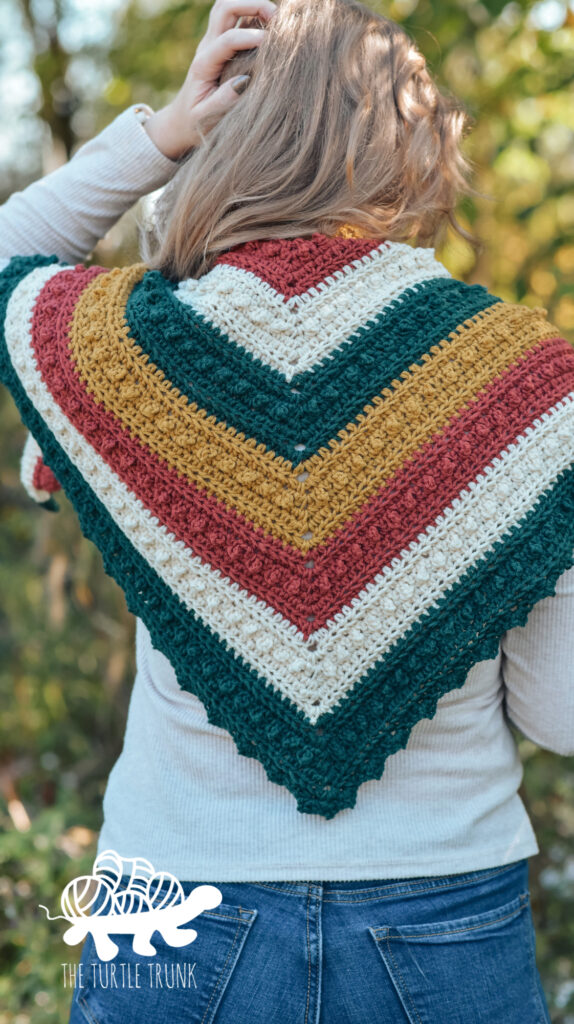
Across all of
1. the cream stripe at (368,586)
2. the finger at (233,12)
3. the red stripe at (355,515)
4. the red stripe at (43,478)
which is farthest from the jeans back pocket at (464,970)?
the finger at (233,12)

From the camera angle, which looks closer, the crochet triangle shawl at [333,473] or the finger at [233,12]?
the crochet triangle shawl at [333,473]

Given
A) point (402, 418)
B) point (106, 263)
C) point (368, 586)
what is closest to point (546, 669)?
point (368, 586)

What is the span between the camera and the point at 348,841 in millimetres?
1142

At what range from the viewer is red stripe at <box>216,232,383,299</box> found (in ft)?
3.68

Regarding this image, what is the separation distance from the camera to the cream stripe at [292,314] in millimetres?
1114

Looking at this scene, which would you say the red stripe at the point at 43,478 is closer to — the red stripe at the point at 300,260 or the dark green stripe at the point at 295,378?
the dark green stripe at the point at 295,378

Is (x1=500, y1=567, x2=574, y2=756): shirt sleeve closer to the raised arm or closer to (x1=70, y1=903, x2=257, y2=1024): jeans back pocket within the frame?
(x1=70, y1=903, x2=257, y2=1024): jeans back pocket

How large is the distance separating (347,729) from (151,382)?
0.55m

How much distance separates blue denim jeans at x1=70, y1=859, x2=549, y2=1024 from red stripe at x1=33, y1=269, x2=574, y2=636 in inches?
15.1

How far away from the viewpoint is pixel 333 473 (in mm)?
1102

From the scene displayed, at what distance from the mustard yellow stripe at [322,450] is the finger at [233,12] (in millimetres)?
580

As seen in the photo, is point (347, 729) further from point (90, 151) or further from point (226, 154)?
point (90, 151)

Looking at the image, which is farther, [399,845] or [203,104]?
[203,104]

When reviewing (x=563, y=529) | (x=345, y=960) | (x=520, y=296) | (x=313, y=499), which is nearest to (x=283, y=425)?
(x=313, y=499)
